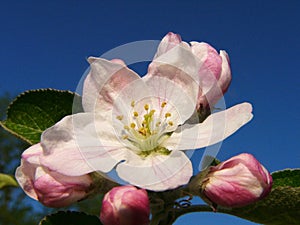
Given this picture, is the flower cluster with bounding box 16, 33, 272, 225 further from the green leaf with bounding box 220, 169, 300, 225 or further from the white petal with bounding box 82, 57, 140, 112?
the green leaf with bounding box 220, 169, 300, 225

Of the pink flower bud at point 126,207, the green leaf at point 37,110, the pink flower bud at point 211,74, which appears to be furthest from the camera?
the green leaf at point 37,110

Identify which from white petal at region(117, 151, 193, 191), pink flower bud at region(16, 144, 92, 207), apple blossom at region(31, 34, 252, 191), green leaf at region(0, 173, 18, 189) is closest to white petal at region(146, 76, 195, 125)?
apple blossom at region(31, 34, 252, 191)

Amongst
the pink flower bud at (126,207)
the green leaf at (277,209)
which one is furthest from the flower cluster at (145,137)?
the green leaf at (277,209)

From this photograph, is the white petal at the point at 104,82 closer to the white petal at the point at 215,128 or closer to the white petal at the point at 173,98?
the white petal at the point at 173,98

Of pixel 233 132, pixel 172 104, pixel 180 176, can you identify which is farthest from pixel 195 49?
pixel 180 176

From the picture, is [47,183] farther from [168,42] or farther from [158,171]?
[168,42]

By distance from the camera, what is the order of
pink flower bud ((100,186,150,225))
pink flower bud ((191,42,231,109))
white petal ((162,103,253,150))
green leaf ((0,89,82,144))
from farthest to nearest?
green leaf ((0,89,82,144))
pink flower bud ((191,42,231,109))
white petal ((162,103,253,150))
pink flower bud ((100,186,150,225))
